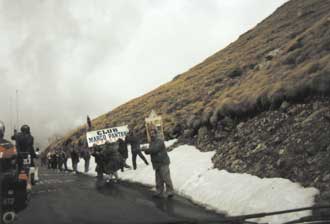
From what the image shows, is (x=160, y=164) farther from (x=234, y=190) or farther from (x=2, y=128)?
(x=2, y=128)

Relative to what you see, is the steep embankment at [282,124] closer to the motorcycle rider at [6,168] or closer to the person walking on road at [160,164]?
the person walking on road at [160,164]

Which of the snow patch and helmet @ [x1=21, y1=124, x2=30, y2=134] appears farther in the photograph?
helmet @ [x1=21, y1=124, x2=30, y2=134]

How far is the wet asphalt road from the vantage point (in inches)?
463

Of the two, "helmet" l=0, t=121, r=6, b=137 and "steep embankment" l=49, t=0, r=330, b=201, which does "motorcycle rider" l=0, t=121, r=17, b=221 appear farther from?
"steep embankment" l=49, t=0, r=330, b=201

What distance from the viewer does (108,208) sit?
13523 millimetres

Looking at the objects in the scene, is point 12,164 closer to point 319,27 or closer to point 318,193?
point 318,193

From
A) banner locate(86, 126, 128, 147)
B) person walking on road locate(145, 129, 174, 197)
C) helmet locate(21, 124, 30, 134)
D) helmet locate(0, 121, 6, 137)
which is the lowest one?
person walking on road locate(145, 129, 174, 197)

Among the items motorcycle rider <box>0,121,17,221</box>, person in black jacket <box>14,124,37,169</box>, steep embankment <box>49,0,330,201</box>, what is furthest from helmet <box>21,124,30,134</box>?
motorcycle rider <box>0,121,17,221</box>

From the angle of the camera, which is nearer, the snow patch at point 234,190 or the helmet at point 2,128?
the helmet at point 2,128

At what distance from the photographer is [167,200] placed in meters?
14.8

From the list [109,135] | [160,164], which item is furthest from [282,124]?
[109,135]

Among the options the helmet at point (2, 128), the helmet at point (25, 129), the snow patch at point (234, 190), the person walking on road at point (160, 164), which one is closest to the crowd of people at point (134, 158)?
the person walking on road at point (160, 164)

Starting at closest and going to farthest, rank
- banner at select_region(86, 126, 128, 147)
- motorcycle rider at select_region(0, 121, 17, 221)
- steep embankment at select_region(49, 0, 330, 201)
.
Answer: motorcycle rider at select_region(0, 121, 17, 221) → steep embankment at select_region(49, 0, 330, 201) → banner at select_region(86, 126, 128, 147)

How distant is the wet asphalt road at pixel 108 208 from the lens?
11.8m
